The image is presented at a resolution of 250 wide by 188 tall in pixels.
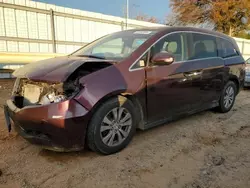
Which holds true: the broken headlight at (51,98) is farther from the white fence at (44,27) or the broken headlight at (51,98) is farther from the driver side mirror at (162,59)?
the white fence at (44,27)

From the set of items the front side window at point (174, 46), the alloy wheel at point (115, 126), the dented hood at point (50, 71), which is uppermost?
the front side window at point (174, 46)

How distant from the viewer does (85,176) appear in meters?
2.42

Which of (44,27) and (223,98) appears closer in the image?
(223,98)

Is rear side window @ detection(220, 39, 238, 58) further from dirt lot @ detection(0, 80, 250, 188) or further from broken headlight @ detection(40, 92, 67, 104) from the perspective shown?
broken headlight @ detection(40, 92, 67, 104)

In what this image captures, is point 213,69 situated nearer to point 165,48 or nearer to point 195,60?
point 195,60

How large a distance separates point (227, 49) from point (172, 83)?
2154 mm

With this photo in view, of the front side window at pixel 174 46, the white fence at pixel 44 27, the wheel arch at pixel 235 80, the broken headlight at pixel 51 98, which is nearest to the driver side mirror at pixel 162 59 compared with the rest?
the front side window at pixel 174 46

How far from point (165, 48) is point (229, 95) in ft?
7.56

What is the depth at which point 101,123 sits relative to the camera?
2.72m

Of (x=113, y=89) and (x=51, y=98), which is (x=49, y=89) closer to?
(x=51, y=98)

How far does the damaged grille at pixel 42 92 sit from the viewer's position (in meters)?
2.55

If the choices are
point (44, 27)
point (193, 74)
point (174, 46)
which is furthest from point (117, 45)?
point (44, 27)

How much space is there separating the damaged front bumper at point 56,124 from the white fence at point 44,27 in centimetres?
538

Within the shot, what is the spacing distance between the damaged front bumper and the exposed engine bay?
12 centimetres
